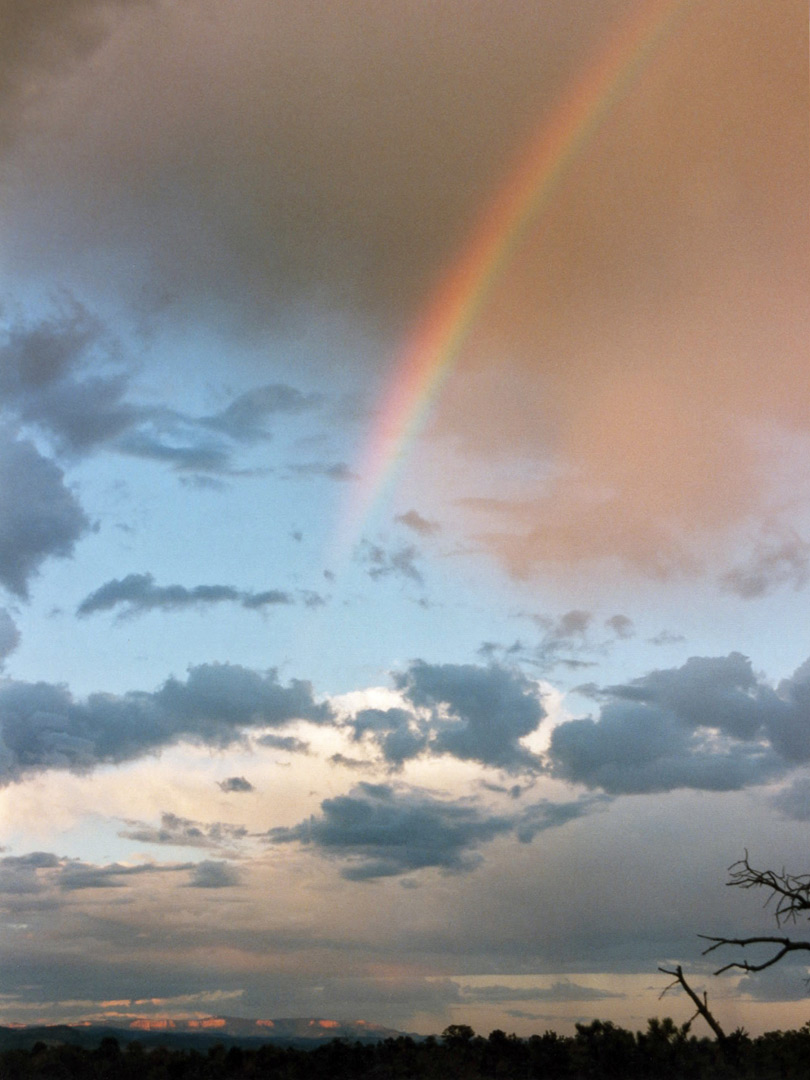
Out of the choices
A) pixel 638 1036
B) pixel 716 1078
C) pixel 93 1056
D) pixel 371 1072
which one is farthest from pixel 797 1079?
pixel 93 1056

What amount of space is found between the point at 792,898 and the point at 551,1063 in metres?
6.36

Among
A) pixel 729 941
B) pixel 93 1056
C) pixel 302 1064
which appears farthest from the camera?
pixel 93 1056

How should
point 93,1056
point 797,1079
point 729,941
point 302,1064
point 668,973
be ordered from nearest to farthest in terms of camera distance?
1. point 668,973
2. point 729,941
3. point 797,1079
4. point 302,1064
5. point 93,1056

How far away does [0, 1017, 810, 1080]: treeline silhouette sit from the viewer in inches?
604

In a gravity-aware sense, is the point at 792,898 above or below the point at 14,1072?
above

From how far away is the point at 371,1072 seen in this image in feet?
52.2

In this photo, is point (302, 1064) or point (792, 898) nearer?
point (792, 898)

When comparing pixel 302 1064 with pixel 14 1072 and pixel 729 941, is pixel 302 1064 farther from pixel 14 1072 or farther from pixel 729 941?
pixel 729 941

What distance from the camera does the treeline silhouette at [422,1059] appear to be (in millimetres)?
15352

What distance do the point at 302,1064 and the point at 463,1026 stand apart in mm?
2789

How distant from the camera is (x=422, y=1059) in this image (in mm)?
16062

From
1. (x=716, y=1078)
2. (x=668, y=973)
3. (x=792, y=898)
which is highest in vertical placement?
(x=792, y=898)

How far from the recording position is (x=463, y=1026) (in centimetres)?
1684

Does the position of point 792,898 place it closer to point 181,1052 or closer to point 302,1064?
point 302,1064
